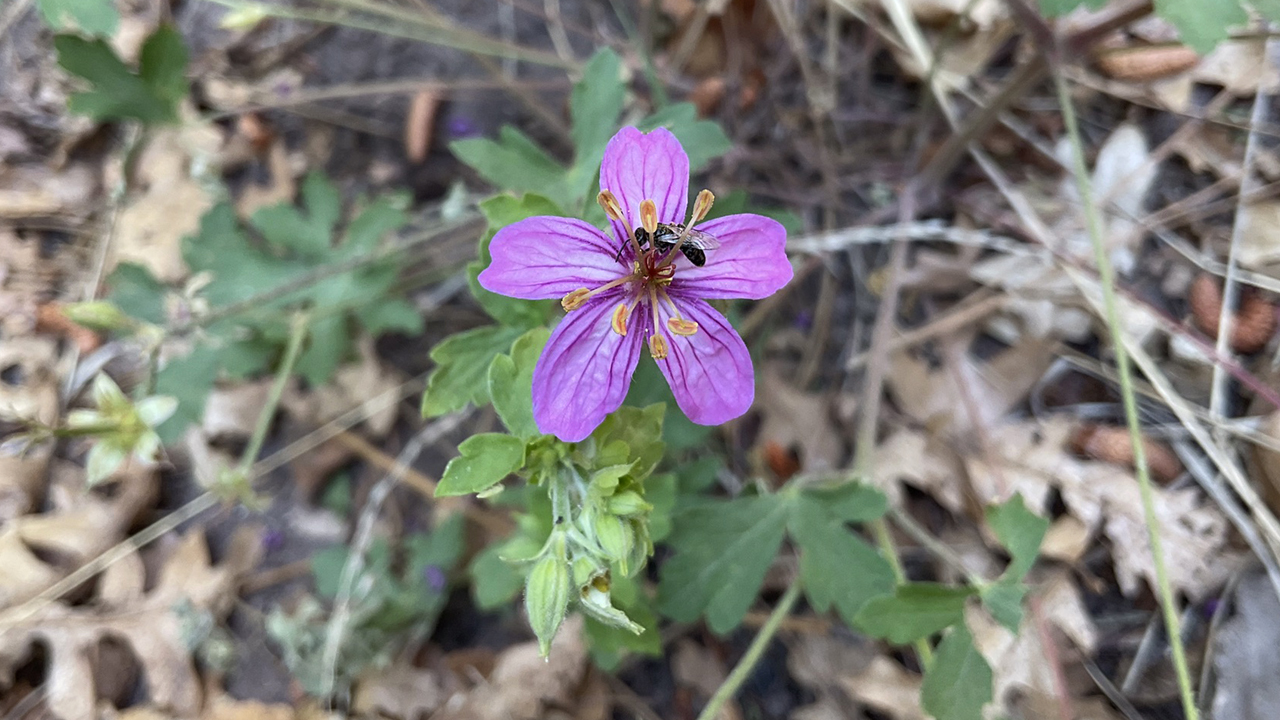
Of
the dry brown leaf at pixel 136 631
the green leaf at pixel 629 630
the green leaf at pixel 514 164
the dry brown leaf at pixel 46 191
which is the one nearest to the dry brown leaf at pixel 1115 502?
the green leaf at pixel 629 630

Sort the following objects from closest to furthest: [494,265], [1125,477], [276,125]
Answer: [494,265]
[1125,477]
[276,125]

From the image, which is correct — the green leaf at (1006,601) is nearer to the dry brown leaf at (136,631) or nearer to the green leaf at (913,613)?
the green leaf at (913,613)

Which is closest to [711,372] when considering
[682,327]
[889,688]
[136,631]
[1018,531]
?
[682,327]

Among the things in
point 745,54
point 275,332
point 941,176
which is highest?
point 745,54

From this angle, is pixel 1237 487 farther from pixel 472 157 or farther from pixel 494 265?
pixel 472 157

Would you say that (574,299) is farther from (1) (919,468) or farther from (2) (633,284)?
(1) (919,468)

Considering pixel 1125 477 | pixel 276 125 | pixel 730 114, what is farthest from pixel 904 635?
pixel 276 125

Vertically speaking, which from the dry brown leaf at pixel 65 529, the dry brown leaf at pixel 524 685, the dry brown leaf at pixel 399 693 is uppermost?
the dry brown leaf at pixel 65 529
